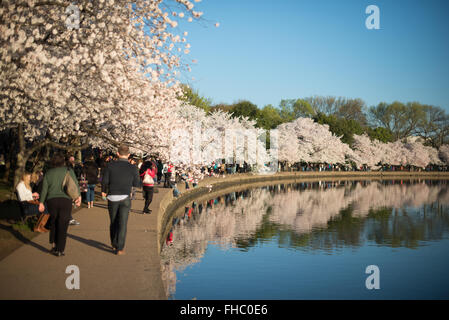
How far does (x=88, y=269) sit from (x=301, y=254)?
377 inches

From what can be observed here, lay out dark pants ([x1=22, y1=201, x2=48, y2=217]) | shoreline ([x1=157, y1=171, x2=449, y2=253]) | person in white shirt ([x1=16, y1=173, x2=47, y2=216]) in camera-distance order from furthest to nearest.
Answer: shoreline ([x1=157, y1=171, x2=449, y2=253]) → dark pants ([x1=22, y1=201, x2=48, y2=217]) → person in white shirt ([x1=16, y1=173, x2=47, y2=216])

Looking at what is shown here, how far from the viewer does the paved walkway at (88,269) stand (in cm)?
753

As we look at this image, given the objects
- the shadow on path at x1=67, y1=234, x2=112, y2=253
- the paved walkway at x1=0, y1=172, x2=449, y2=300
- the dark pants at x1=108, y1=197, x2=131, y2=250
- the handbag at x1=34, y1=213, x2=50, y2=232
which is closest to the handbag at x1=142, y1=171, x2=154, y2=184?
the paved walkway at x1=0, y1=172, x2=449, y2=300

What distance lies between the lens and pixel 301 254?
16953 mm

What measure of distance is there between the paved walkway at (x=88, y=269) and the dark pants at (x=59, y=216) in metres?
0.38

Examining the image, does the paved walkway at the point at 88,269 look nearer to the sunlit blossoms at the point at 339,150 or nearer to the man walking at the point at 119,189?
the man walking at the point at 119,189

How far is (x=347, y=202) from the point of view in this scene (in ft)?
125

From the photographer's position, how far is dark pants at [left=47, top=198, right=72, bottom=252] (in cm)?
970

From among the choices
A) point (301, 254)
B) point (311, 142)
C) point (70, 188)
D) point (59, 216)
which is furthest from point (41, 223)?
point (311, 142)

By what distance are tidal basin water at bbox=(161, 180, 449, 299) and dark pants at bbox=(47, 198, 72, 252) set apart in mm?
2574

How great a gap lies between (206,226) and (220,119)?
1719 inches

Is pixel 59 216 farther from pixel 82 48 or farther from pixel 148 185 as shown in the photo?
pixel 148 185

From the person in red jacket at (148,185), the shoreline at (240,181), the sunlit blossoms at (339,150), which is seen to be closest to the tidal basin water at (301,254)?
the shoreline at (240,181)

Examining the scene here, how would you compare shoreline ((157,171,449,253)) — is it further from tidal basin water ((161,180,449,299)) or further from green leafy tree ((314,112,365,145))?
green leafy tree ((314,112,365,145))
